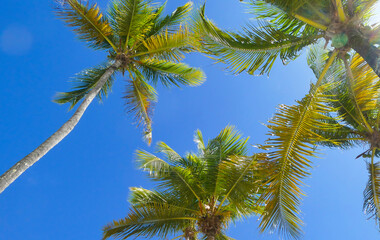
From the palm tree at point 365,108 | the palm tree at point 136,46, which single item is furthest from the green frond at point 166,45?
the palm tree at point 365,108

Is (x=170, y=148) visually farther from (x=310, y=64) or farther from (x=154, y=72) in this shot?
(x=310, y=64)

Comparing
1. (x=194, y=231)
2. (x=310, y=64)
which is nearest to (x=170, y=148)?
(x=194, y=231)

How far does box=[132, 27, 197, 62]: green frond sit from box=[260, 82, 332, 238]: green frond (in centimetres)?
561

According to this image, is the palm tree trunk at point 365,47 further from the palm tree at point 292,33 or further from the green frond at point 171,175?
the green frond at point 171,175

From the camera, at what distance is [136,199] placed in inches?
349

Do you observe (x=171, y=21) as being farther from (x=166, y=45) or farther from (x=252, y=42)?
(x=252, y=42)

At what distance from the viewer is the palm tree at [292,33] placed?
545cm

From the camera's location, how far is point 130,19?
9.67 m

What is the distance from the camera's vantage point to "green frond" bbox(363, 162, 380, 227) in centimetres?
670

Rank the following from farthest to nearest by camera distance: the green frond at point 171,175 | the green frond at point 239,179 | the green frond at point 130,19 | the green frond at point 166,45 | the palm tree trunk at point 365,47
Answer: the green frond at point 166,45
the green frond at point 130,19
the green frond at point 171,175
the green frond at point 239,179
the palm tree trunk at point 365,47

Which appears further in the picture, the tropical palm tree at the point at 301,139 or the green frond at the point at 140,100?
the green frond at the point at 140,100

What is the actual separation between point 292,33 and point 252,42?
3.28 feet

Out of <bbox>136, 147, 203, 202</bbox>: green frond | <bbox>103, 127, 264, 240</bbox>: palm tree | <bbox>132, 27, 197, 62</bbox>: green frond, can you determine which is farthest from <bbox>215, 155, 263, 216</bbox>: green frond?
<bbox>132, 27, 197, 62</bbox>: green frond

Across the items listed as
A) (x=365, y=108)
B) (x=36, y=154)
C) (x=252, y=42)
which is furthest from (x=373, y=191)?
(x=36, y=154)
